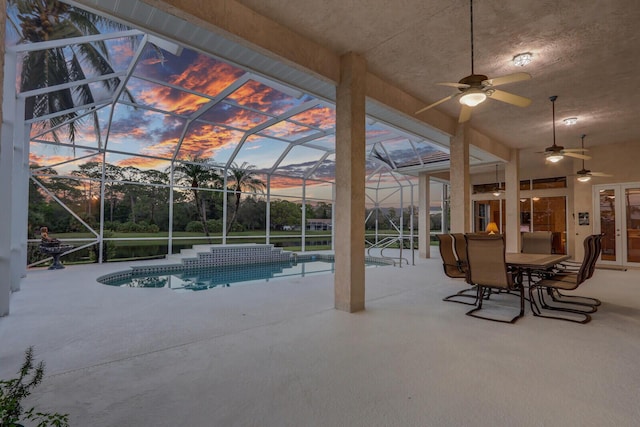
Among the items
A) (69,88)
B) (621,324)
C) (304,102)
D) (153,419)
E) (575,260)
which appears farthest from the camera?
(575,260)

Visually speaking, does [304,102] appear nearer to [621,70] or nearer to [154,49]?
[154,49]

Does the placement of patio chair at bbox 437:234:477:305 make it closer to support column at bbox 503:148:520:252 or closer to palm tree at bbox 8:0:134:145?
support column at bbox 503:148:520:252

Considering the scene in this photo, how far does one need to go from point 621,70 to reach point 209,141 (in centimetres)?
853

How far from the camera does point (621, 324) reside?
3.67m

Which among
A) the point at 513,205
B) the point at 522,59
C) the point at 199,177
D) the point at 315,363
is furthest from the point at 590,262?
the point at 199,177

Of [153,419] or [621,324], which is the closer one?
[153,419]

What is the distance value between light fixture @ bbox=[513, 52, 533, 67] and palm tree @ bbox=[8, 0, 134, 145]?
5430 millimetres

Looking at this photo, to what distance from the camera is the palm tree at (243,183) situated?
10.9 meters

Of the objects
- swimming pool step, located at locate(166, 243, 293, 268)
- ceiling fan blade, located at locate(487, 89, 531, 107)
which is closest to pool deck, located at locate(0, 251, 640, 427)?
ceiling fan blade, located at locate(487, 89, 531, 107)

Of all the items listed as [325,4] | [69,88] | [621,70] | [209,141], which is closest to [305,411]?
[325,4]

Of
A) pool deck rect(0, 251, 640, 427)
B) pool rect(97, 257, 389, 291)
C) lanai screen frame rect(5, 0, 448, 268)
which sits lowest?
Result: pool rect(97, 257, 389, 291)

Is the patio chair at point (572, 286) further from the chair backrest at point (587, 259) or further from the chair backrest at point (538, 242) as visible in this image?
the chair backrest at point (538, 242)

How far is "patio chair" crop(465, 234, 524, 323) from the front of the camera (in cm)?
378

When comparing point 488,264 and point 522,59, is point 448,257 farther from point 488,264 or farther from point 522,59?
point 522,59
